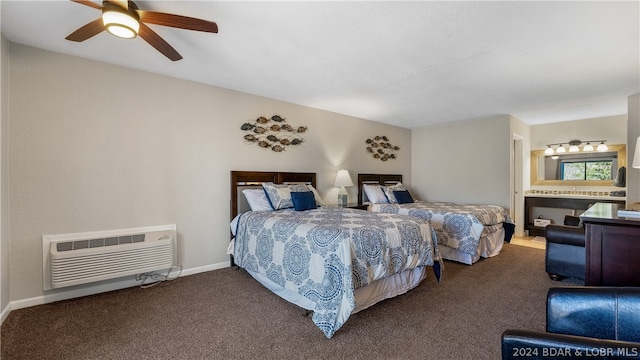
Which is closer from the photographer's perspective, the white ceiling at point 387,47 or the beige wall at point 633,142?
the white ceiling at point 387,47

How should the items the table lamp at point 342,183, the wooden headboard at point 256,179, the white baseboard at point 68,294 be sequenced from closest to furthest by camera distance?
1. the white baseboard at point 68,294
2. the wooden headboard at point 256,179
3. the table lamp at point 342,183

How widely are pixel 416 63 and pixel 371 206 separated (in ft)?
8.68

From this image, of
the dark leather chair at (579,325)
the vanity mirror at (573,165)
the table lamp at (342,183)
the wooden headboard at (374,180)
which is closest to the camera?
the dark leather chair at (579,325)

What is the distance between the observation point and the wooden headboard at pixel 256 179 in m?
3.62

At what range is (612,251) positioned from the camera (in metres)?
1.88

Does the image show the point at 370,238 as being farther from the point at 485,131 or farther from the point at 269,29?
the point at 485,131

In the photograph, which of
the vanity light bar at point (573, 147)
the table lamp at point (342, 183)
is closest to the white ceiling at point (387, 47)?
the table lamp at point (342, 183)

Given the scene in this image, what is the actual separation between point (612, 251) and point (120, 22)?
359cm

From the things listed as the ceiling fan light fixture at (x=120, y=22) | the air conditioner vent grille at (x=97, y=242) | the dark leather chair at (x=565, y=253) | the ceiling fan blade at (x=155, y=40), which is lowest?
the dark leather chair at (x=565, y=253)

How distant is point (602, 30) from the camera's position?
7.16 feet

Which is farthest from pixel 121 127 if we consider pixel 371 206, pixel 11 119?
pixel 371 206

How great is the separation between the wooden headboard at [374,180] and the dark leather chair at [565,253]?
9.19 feet

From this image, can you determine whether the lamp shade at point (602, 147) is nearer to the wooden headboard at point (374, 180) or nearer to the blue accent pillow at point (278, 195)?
the wooden headboard at point (374, 180)

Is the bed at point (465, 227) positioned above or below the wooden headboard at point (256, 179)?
below
